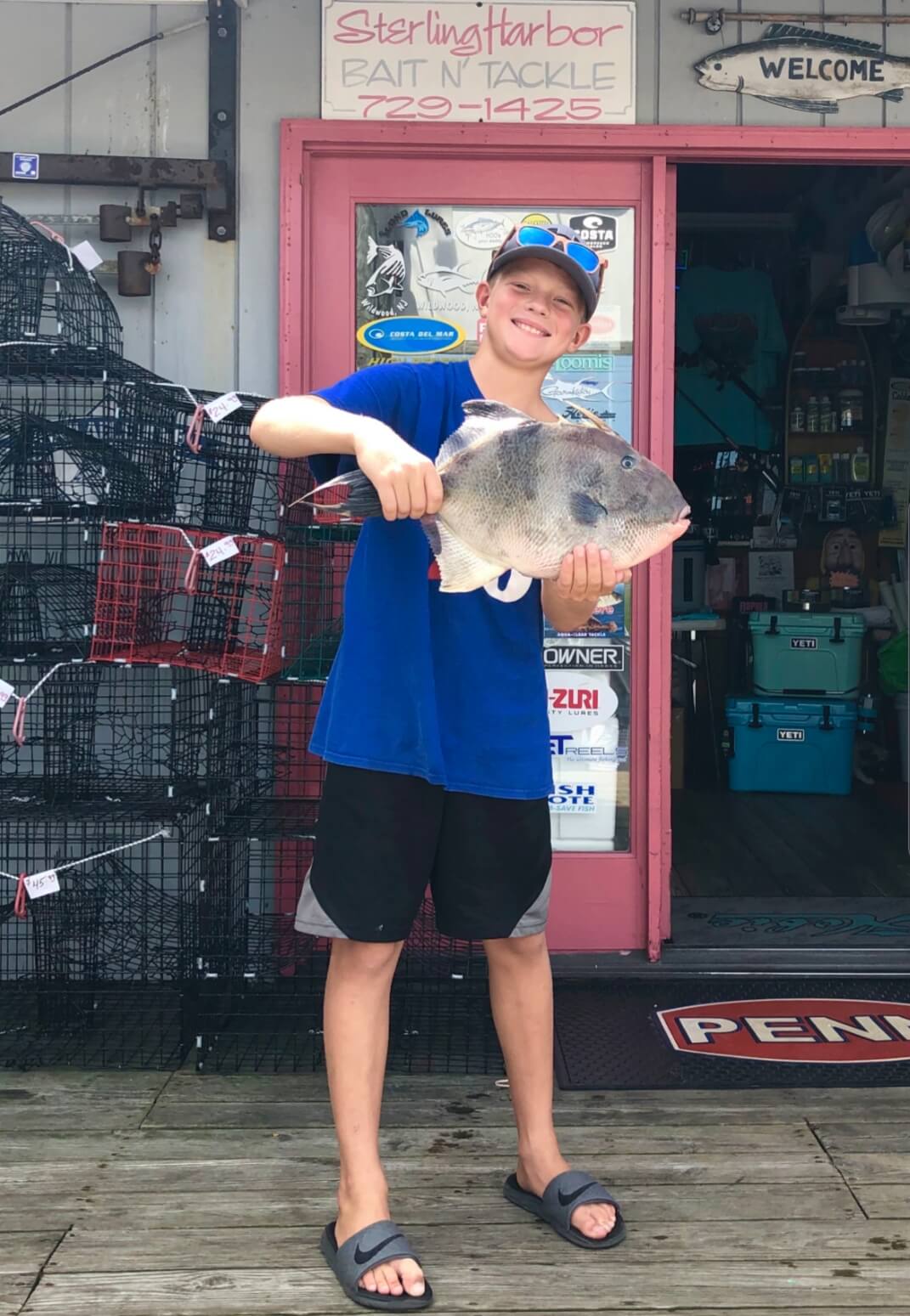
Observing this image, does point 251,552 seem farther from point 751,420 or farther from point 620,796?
point 751,420

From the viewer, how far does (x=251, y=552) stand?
10.3ft

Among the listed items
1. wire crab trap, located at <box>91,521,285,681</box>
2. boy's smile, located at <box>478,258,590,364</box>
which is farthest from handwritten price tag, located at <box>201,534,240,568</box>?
boy's smile, located at <box>478,258,590,364</box>

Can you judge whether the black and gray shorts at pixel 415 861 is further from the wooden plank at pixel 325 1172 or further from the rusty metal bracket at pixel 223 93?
the rusty metal bracket at pixel 223 93

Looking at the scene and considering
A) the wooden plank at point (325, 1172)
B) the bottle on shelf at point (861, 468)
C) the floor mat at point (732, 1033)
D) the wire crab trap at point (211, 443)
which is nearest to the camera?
the wooden plank at point (325, 1172)

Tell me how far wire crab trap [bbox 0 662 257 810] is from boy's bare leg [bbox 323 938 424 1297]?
41.6 inches

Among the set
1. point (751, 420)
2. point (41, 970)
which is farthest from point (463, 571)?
point (751, 420)

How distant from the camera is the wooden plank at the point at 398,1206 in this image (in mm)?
2361

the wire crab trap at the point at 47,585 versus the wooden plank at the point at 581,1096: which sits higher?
the wire crab trap at the point at 47,585

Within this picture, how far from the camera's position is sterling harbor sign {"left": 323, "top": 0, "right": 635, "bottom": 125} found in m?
3.64

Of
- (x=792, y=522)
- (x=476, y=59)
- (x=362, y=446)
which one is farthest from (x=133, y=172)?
(x=792, y=522)

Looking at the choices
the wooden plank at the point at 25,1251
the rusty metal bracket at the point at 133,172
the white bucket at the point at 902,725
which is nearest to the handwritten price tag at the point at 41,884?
the wooden plank at the point at 25,1251

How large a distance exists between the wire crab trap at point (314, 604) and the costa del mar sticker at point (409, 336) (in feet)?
2.30

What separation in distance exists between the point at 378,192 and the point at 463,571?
2169 millimetres

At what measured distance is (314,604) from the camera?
342 cm
